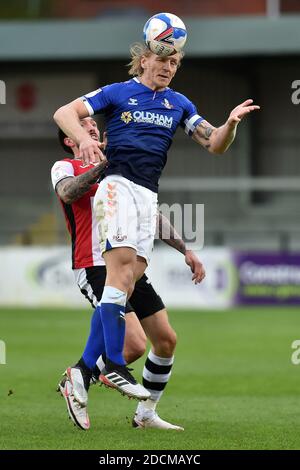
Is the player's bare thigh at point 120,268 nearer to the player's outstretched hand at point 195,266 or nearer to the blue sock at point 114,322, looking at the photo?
the blue sock at point 114,322

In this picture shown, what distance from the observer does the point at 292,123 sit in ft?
98.6

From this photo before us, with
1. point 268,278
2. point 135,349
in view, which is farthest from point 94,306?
point 268,278

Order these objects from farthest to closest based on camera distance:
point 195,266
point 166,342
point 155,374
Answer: point 195,266 < point 155,374 < point 166,342

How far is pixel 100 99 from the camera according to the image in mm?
7539

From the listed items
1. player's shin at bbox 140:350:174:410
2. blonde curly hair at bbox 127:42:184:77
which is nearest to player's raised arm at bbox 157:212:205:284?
player's shin at bbox 140:350:174:410

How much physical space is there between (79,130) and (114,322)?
1.26 meters

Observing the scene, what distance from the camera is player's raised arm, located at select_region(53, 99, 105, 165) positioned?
7.01 m

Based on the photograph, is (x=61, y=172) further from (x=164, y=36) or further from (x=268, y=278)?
(x=268, y=278)

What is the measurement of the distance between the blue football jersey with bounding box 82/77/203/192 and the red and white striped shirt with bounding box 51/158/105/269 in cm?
50

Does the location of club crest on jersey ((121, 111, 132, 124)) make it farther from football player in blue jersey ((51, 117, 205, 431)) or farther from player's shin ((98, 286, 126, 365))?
player's shin ((98, 286, 126, 365))

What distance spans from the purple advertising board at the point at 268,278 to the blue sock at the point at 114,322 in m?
14.6

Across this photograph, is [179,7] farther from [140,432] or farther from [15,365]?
[140,432]
